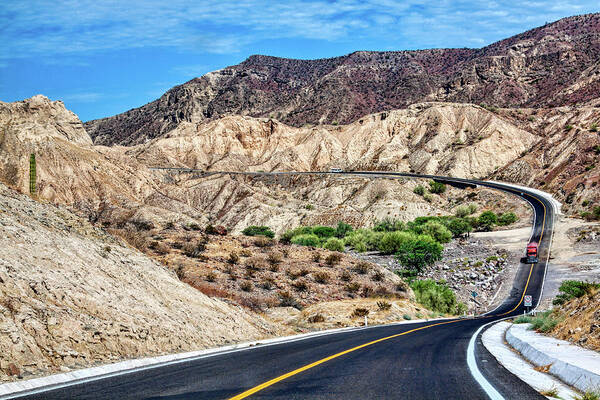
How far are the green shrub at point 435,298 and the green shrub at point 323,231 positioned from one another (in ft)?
128

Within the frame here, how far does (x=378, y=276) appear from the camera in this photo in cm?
3638

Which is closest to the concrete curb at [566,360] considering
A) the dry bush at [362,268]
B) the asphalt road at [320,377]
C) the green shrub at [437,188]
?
the asphalt road at [320,377]

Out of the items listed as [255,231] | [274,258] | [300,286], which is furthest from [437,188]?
[300,286]

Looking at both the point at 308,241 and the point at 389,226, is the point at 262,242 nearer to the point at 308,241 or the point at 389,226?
the point at 308,241

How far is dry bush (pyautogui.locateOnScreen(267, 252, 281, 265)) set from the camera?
34.9m

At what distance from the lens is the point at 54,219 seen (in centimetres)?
1703

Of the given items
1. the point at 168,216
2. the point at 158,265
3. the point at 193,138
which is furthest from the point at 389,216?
the point at 158,265

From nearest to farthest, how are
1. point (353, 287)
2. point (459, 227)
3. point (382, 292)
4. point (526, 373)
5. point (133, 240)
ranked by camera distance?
point (526, 373) < point (133, 240) < point (353, 287) < point (382, 292) < point (459, 227)

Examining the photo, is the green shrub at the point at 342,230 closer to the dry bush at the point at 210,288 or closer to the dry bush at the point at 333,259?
the dry bush at the point at 333,259

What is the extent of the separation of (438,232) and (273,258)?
167 ft

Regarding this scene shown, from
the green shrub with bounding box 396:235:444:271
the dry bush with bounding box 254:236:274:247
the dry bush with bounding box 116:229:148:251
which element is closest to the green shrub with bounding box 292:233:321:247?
the green shrub with bounding box 396:235:444:271

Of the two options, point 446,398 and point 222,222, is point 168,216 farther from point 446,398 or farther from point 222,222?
point 446,398

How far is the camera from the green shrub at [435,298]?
4237 centimetres

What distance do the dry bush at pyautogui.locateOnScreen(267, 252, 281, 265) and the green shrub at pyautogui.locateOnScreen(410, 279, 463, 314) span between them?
11.7 m
